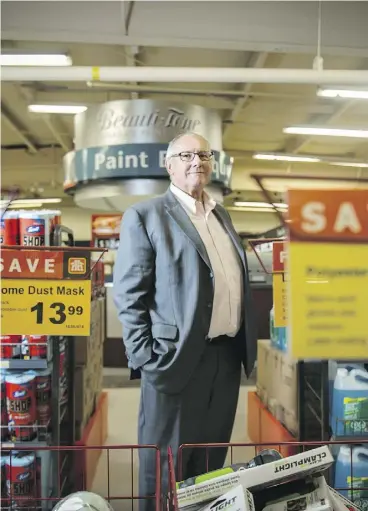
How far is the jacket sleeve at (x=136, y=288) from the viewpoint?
196 cm

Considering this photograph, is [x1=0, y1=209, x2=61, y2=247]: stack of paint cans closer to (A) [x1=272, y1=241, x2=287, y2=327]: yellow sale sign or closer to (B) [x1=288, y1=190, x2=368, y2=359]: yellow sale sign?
(A) [x1=272, y1=241, x2=287, y2=327]: yellow sale sign

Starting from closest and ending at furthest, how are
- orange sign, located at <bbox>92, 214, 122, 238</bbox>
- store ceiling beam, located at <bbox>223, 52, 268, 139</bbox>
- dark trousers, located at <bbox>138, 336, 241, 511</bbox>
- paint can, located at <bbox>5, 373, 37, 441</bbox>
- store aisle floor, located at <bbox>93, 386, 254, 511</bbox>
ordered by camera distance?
1. dark trousers, located at <bbox>138, 336, 241, 511</bbox>
2. paint can, located at <bbox>5, 373, 37, 441</bbox>
3. store aisle floor, located at <bbox>93, 386, 254, 511</bbox>
4. store ceiling beam, located at <bbox>223, 52, 268, 139</bbox>
5. orange sign, located at <bbox>92, 214, 122, 238</bbox>

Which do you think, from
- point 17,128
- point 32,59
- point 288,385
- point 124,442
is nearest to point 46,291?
point 288,385

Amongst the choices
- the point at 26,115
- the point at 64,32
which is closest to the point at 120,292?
the point at 64,32

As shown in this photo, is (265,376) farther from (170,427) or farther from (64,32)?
(64,32)

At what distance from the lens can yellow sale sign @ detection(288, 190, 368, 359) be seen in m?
0.87

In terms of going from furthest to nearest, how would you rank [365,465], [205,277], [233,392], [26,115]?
[26,115]
[365,465]
[233,392]
[205,277]

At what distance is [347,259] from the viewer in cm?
89

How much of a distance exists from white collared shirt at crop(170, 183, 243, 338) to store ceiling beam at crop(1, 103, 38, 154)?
6.98 metres

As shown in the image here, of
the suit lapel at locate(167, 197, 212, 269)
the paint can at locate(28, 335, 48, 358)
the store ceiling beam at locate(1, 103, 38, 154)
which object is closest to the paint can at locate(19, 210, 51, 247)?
the paint can at locate(28, 335, 48, 358)

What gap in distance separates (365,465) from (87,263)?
5.29ft

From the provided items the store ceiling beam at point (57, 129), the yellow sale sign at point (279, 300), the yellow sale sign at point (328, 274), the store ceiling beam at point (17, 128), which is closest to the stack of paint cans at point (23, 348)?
the yellow sale sign at point (279, 300)

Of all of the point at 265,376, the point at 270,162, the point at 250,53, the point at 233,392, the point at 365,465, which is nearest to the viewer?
the point at 233,392

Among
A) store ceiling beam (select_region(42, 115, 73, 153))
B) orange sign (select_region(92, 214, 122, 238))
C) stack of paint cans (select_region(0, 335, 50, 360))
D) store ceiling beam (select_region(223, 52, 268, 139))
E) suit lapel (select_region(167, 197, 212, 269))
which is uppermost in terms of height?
store ceiling beam (select_region(42, 115, 73, 153))
